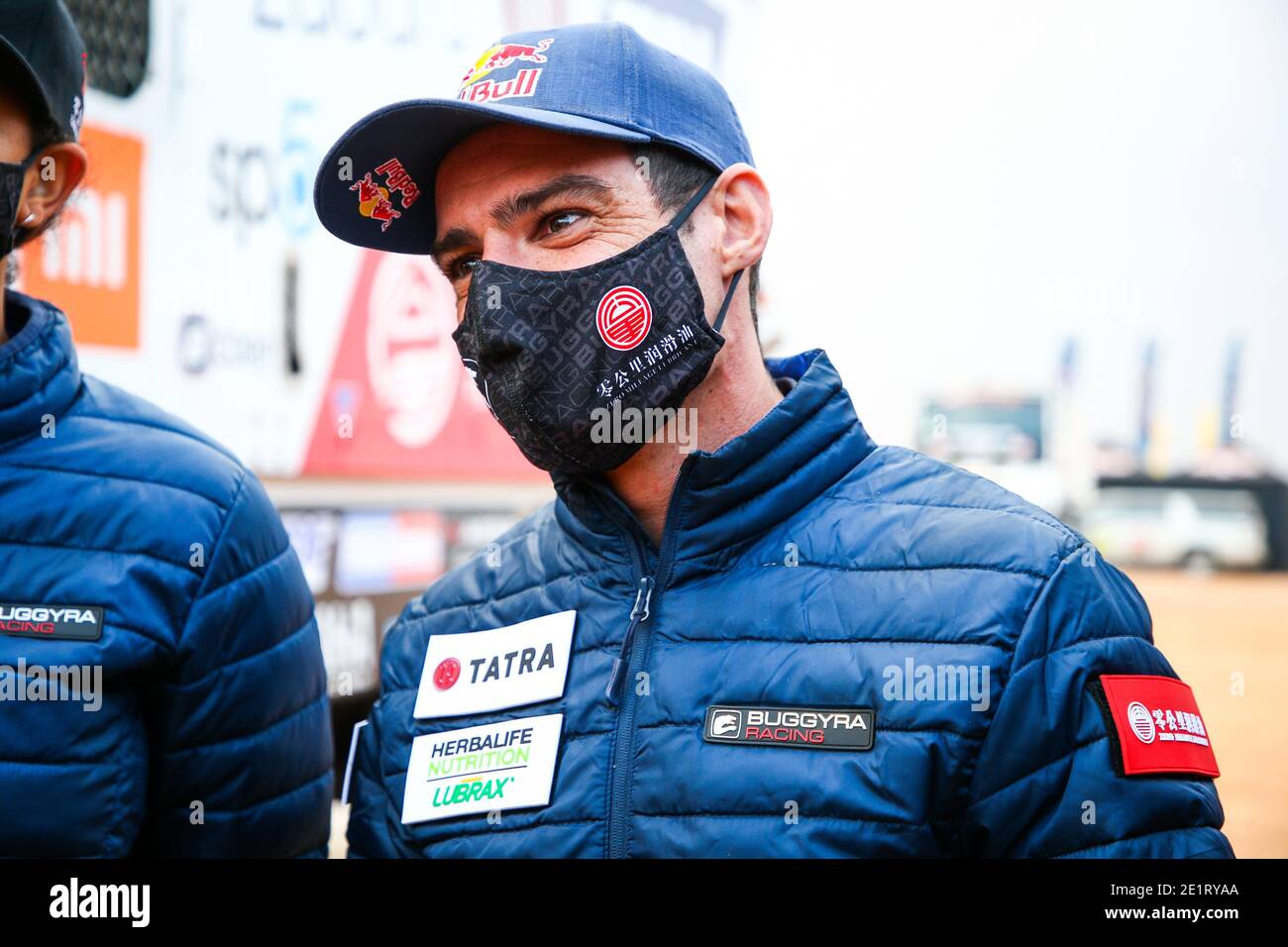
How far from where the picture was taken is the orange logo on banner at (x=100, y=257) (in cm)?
313

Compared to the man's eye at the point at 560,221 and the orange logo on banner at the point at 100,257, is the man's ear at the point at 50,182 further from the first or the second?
the orange logo on banner at the point at 100,257

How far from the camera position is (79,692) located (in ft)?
5.93

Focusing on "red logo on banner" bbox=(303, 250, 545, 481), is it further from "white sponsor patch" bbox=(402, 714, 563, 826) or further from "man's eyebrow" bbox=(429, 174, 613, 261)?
"white sponsor patch" bbox=(402, 714, 563, 826)

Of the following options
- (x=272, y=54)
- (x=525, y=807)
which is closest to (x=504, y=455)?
(x=272, y=54)

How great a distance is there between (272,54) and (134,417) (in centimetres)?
220

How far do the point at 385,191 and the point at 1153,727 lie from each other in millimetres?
1298

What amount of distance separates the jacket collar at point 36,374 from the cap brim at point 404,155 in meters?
0.43

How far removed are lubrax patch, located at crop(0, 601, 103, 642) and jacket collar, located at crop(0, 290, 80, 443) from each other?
0.83 ft

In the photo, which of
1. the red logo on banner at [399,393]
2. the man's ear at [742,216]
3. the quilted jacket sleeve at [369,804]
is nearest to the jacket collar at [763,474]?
the man's ear at [742,216]

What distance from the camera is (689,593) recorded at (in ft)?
5.68

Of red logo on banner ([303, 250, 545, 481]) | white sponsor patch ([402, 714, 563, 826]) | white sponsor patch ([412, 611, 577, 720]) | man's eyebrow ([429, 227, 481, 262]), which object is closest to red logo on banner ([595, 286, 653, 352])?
man's eyebrow ([429, 227, 481, 262])

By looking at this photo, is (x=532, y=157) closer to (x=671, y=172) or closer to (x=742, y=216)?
(x=671, y=172)

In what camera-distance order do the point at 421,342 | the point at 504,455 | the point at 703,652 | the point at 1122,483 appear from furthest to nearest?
the point at 1122,483 → the point at 504,455 → the point at 421,342 → the point at 703,652

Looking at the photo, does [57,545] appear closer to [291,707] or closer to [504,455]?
[291,707]
